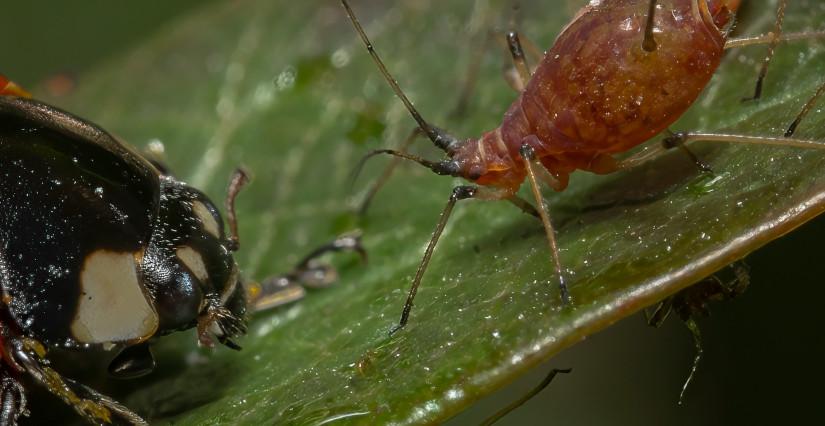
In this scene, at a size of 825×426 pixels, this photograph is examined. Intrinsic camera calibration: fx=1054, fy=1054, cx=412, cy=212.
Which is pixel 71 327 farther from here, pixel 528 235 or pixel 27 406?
pixel 528 235

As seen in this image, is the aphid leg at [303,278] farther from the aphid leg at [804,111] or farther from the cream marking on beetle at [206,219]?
the aphid leg at [804,111]

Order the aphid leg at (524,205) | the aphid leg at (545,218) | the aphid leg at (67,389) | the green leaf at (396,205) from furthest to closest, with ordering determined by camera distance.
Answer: the aphid leg at (524,205) < the aphid leg at (67,389) < the aphid leg at (545,218) < the green leaf at (396,205)

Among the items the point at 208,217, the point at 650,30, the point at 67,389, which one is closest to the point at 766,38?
the point at 650,30

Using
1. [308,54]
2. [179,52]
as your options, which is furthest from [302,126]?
[179,52]

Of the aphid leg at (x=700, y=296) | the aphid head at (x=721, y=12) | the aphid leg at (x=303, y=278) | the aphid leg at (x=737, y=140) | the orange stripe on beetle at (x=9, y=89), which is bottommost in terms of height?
the aphid leg at (x=700, y=296)

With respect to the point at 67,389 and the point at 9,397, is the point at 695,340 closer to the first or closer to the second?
the point at 67,389

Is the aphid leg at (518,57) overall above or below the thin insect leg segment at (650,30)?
above

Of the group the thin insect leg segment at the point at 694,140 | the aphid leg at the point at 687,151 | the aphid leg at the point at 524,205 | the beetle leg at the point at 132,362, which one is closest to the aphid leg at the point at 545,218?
the aphid leg at the point at 524,205
